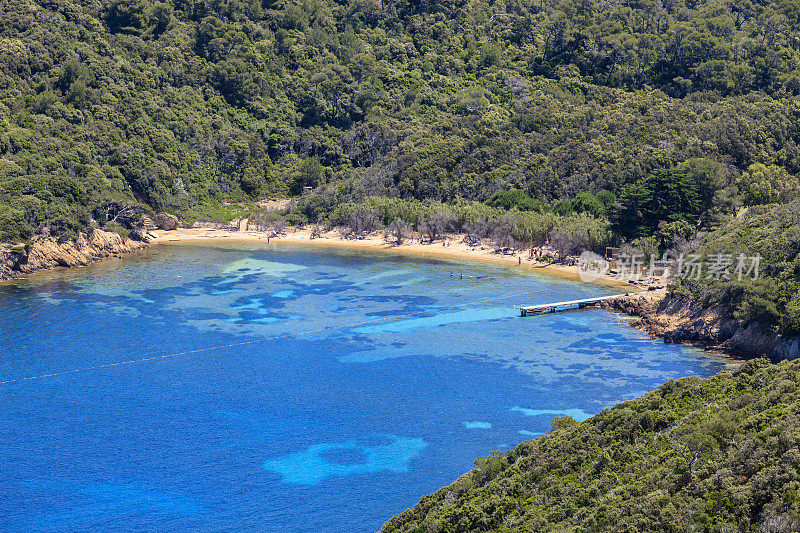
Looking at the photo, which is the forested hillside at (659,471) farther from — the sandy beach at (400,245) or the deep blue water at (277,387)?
the sandy beach at (400,245)

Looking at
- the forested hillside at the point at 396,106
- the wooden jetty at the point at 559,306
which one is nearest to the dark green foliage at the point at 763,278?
the wooden jetty at the point at 559,306

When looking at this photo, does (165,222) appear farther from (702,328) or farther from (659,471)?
(659,471)

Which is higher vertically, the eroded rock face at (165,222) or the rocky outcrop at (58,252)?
the eroded rock face at (165,222)

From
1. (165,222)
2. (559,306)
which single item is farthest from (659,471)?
(165,222)

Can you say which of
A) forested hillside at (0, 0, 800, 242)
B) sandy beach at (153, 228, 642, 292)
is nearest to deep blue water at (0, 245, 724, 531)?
sandy beach at (153, 228, 642, 292)

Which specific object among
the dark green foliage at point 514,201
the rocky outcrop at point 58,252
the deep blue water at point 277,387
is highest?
the dark green foliage at point 514,201

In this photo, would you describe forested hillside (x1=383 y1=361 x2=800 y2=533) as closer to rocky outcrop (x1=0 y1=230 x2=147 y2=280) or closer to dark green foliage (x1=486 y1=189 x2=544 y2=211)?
dark green foliage (x1=486 y1=189 x2=544 y2=211)
